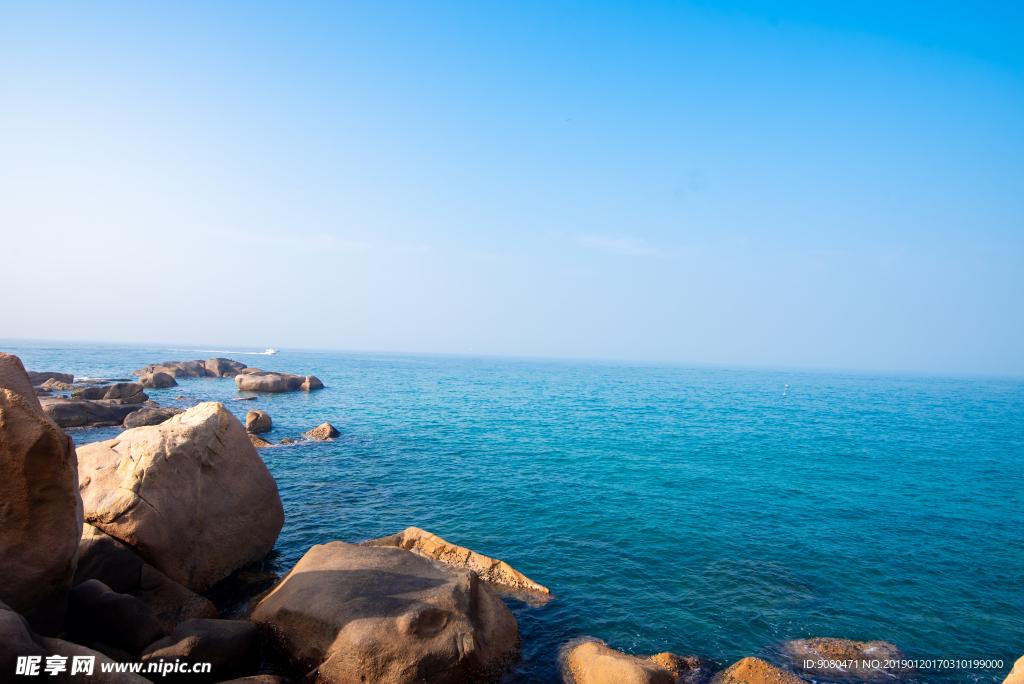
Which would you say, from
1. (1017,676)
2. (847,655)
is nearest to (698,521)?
(847,655)

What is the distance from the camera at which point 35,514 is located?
710 centimetres

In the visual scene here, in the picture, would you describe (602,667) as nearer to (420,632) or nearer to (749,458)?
(420,632)

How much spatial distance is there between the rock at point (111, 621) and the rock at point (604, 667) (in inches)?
293

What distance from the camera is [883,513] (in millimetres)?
21453

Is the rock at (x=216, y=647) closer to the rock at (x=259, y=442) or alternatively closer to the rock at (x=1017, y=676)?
the rock at (x=1017, y=676)

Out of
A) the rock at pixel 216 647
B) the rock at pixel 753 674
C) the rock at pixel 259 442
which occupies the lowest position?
the rock at pixel 259 442

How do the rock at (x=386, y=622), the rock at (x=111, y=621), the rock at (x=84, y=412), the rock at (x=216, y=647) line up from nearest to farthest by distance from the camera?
the rock at (x=216, y=647)
the rock at (x=111, y=621)
the rock at (x=386, y=622)
the rock at (x=84, y=412)

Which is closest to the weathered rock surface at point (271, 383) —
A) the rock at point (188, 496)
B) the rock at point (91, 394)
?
the rock at point (91, 394)

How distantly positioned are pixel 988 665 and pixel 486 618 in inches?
444

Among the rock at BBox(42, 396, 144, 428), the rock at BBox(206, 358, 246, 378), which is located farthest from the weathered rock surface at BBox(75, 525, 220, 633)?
the rock at BBox(206, 358, 246, 378)

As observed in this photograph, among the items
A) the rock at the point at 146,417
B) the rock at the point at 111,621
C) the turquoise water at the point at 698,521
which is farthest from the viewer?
the rock at the point at 146,417

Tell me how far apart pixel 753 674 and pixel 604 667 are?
10.0 feet

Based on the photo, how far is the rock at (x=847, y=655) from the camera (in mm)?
10148

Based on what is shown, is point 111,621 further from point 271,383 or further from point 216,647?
point 271,383
